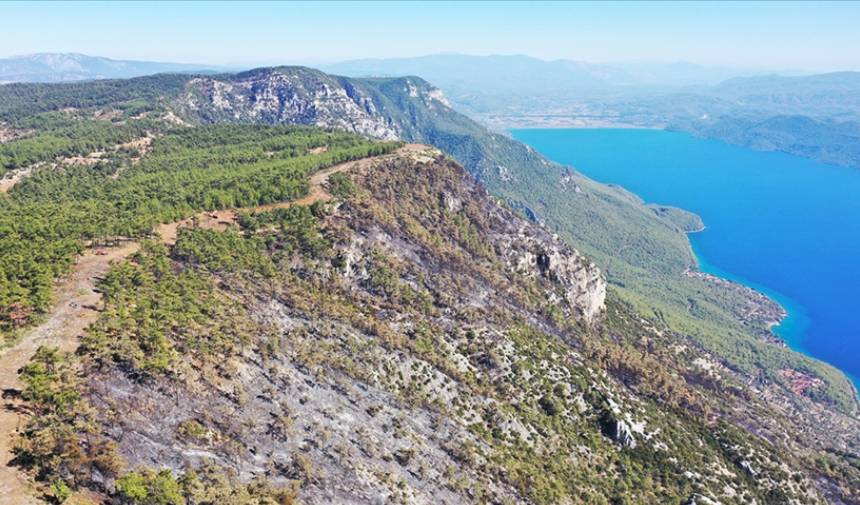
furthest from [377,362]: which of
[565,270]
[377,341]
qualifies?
[565,270]

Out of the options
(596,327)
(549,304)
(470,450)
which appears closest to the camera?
(470,450)

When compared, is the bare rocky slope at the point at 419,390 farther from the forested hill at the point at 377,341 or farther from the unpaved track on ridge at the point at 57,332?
the unpaved track on ridge at the point at 57,332

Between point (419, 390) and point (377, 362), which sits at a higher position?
point (377, 362)

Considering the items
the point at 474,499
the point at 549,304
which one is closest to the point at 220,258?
the point at 474,499

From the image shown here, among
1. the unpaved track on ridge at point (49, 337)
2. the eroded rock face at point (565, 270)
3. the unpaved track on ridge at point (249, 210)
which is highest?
the unpaved track on ridge at point (249, 210)

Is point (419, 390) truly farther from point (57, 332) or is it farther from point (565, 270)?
point (565, 270)

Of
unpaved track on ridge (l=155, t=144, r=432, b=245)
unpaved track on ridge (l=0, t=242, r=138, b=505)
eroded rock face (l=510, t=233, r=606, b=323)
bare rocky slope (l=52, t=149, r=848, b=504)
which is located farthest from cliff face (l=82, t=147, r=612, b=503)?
unpaved track on ridge (l=155, t=144, r=432, b=245)

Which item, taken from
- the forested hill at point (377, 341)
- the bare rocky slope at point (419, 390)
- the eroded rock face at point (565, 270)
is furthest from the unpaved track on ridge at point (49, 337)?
the eroded rock face at point (565, 270)

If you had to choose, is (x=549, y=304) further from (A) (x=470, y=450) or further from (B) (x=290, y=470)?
(B) (x=290, y=470)
